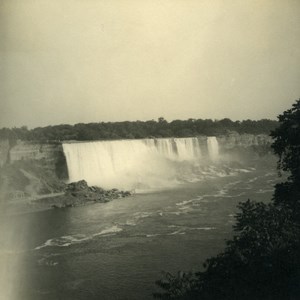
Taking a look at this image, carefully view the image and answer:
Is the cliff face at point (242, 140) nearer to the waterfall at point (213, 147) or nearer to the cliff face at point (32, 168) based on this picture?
the waterfall at point (213, 147)

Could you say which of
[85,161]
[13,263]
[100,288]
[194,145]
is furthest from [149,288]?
[194,145]

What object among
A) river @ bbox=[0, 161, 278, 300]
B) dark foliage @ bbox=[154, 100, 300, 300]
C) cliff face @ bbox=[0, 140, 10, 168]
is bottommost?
river @ bbox=[0, 161, 278, 300]

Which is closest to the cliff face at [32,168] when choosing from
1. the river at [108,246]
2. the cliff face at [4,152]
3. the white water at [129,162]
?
the cliff face at [4,152]

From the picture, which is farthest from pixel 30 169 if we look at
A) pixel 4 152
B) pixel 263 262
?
pixel 263 262

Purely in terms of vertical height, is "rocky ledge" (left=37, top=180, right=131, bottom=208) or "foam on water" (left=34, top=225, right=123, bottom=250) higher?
"rocky ledge" (left=37, top=180, right=131, bottom=208)

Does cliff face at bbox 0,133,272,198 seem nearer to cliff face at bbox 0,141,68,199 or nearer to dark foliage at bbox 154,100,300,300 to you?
cliff face at bbox 0,141,68,199

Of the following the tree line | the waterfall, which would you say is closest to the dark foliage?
the tree line

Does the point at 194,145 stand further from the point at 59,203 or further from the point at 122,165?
the point at 59,203

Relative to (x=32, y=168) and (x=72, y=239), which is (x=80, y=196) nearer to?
(x=32, y=168)
